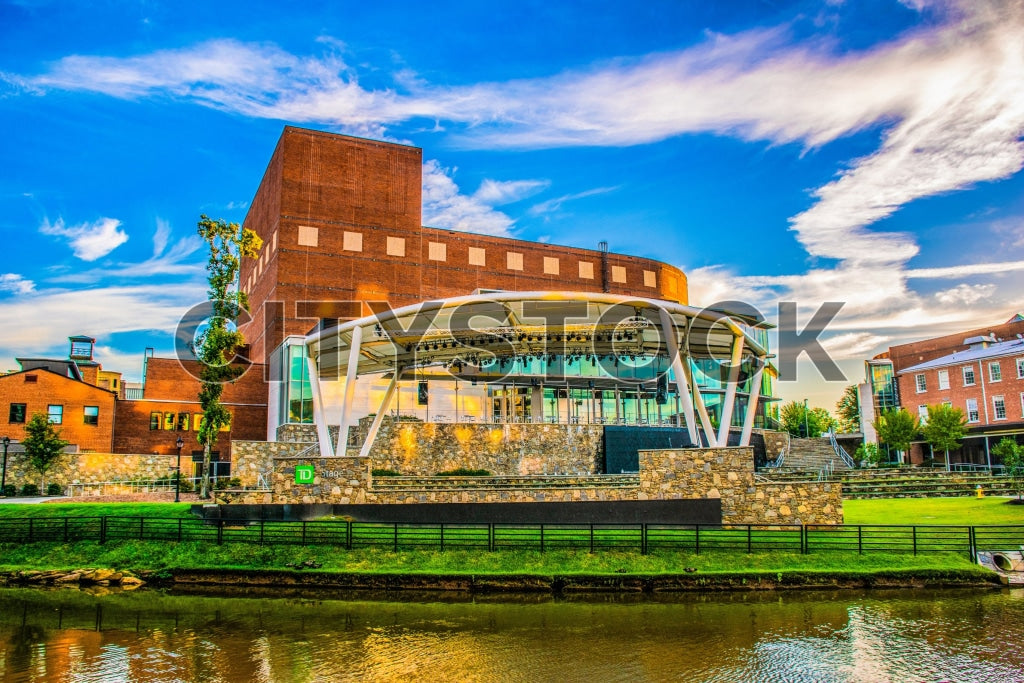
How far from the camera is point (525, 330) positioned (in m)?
33.3

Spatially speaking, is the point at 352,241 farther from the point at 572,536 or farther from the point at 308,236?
the point at 572,536

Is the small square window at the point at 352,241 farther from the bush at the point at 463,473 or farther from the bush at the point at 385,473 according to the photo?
the bush at the point at 463,473

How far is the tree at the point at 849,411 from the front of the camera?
96.1m

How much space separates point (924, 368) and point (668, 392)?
25.7m

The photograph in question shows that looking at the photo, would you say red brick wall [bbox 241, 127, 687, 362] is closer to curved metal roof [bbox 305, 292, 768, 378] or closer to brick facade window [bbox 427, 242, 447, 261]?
brick facade window [bbox 427, 242, 447, 261]

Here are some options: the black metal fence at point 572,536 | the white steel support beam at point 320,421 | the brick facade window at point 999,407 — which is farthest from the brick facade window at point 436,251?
Answer: the brick facade window at point 999,407

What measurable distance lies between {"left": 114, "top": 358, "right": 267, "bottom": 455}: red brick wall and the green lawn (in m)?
38.5

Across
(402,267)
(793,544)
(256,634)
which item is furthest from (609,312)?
(402,267)

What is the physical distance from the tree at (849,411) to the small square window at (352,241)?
64857mm

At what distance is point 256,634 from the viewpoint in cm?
1583

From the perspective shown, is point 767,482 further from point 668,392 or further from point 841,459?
point 668,392

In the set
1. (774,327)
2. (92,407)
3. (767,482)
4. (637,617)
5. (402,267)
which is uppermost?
(402,267)

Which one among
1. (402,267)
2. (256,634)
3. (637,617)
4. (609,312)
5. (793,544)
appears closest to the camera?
(256,634)

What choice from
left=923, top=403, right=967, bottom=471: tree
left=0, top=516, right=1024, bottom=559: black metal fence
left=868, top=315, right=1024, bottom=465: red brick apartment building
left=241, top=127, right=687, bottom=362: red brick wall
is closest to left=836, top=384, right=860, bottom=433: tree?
left=868, top=315, right=1024, bottom=465: red brick apartment building
